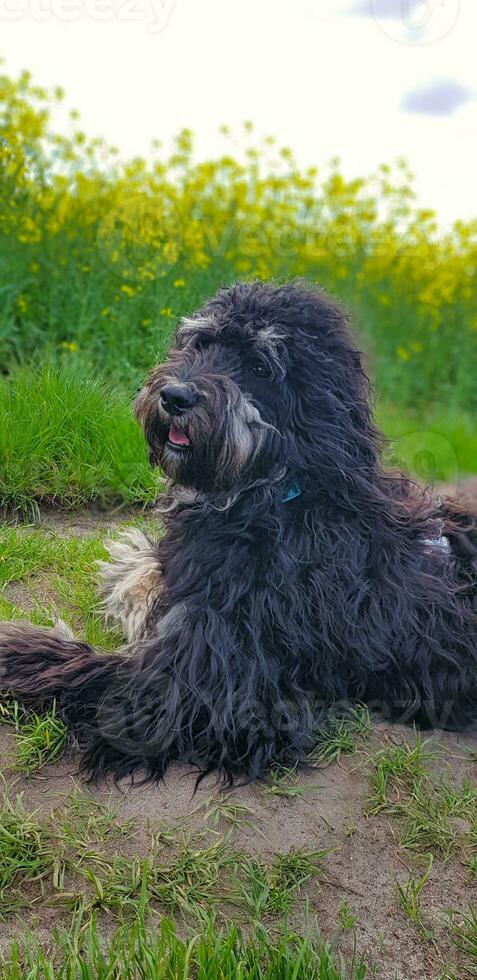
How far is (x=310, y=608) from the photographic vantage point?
337 cm

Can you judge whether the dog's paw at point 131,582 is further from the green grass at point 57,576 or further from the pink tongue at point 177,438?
the pink tongue at point 177,438

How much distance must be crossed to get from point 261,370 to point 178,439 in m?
0.37

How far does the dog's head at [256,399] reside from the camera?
10.4ft

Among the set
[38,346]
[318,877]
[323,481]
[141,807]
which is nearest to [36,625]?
[141,807]

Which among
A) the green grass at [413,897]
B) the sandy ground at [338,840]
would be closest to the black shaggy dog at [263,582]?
the sandy ground at [338,840]

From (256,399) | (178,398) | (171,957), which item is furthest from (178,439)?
(171,957)

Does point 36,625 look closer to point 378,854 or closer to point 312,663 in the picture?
point 312,663

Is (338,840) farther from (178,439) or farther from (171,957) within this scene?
(178,439)

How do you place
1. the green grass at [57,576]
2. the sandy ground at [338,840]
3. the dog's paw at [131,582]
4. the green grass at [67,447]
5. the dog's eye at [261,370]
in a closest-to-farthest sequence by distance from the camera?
the sandy ground at [338,840] → the dog's eye at [261,370] → the dog's paw at [131,582] → the green grass at [57,576] → the green grass at [67,447]

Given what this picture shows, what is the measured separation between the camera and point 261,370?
3.28m

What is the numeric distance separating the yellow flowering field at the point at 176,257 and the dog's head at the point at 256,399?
5.90 feet

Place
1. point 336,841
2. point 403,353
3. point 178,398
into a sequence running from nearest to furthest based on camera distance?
point 336,841
point 178,398
point 403,353

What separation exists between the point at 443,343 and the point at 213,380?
23.5ft

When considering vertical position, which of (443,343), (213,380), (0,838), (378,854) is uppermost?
(443,343)
